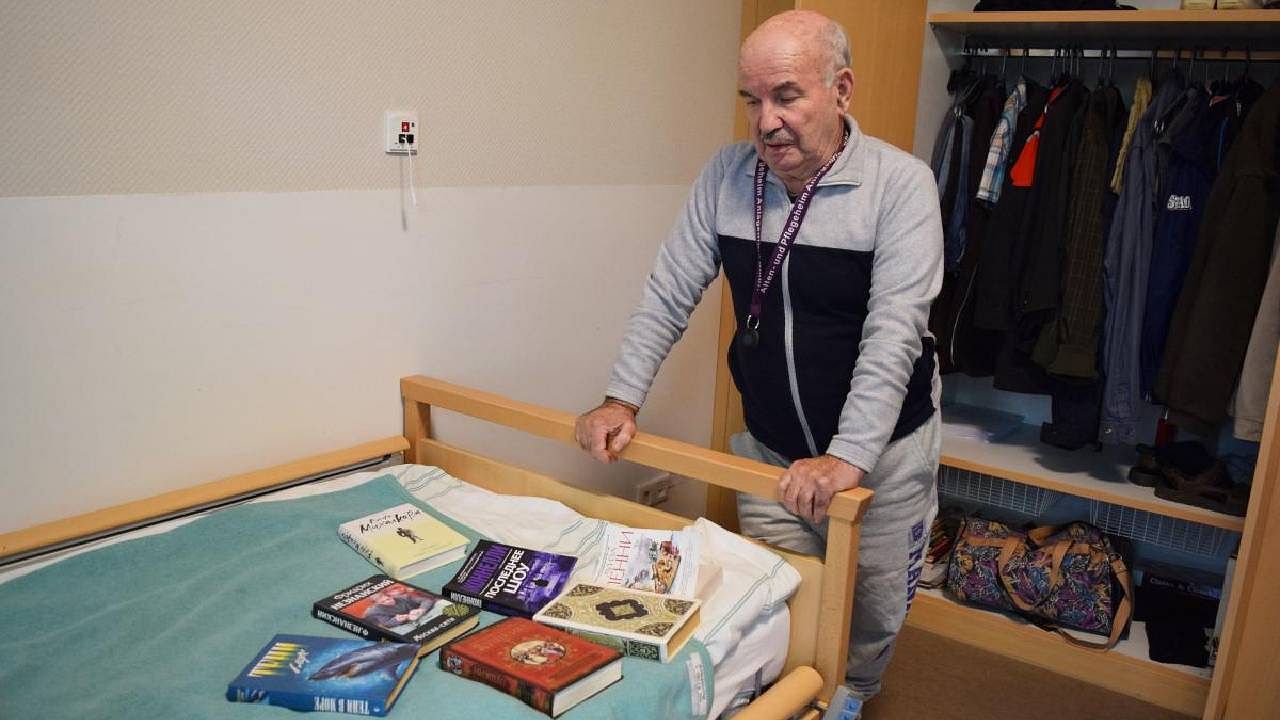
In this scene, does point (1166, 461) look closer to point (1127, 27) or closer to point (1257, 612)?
point (1257, 612)

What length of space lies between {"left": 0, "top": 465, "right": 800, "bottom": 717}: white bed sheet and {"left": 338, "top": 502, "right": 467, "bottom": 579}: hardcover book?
9 cm

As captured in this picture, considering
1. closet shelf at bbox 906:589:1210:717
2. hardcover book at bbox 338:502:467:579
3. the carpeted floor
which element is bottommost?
the carpeted floor

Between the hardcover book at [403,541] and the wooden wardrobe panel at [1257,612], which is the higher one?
the hardcover book at [403,541]

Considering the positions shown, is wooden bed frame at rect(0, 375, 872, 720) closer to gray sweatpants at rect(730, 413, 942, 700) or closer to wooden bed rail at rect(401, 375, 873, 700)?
wooden bed rail at rect(401, 375, 873, 700)

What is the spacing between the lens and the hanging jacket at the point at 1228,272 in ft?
7.78

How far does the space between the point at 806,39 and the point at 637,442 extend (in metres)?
0.74

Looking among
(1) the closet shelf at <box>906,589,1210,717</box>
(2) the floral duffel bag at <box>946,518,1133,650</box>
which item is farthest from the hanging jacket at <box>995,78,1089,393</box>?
(1) the closet shelf at <box>906,589,1210,717</box>

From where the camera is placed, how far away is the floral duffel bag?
2672mm

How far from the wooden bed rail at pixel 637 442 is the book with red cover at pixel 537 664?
0.39m

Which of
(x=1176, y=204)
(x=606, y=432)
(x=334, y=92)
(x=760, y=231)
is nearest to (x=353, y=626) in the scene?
(x=606, y=432)

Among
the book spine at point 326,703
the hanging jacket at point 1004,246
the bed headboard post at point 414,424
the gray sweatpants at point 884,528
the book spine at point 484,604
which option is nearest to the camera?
the book spine at point 326,703

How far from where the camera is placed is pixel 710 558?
1.69 metres

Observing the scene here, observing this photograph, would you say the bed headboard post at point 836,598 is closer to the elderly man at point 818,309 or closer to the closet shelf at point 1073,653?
the elderly man at point 818,309

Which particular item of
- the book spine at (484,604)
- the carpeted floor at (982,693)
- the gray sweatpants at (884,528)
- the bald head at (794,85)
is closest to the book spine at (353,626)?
the book spine at (484,604)
